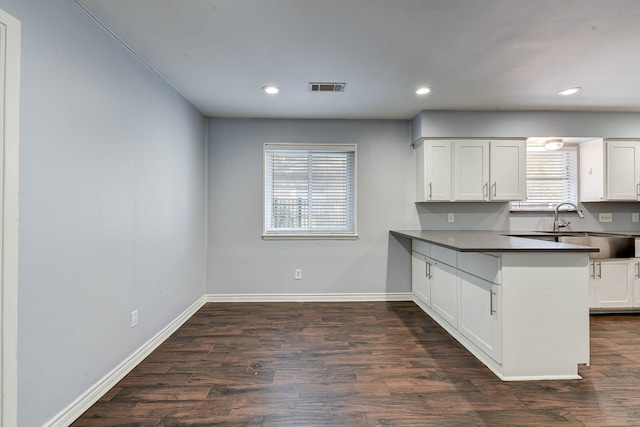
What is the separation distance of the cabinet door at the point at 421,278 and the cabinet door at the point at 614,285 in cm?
185

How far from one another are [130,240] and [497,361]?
2.80 meters

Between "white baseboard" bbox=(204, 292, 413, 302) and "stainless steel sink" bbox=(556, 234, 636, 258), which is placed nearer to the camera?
"stainless steel sink" bbox=(556, 234, 636, 258)

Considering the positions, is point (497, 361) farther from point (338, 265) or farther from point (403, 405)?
point (338, 265)

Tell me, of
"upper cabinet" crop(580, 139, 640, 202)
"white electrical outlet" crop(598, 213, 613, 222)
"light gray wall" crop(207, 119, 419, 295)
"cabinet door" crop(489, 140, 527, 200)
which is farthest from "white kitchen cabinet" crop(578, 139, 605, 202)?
"light gray wall" crop(207, 119, 419, 295)

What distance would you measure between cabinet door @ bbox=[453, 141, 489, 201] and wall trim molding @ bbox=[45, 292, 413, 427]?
1484 mm

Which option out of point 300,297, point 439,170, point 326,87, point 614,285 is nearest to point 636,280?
point 614,285

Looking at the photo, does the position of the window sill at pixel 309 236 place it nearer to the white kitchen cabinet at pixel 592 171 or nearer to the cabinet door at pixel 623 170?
the white kitchen cabinet at pixel 592 171

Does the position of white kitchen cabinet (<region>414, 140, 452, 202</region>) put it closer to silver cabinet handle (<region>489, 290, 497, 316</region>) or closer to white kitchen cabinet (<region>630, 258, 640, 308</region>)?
silver cabinet handle (<region>489, 290, 497, 316</region>)

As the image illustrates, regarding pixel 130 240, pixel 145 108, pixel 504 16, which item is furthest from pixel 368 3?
pixel 130 240

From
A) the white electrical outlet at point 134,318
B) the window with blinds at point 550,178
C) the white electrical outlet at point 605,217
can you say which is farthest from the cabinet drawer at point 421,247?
the white electrical outlet at point 134,318

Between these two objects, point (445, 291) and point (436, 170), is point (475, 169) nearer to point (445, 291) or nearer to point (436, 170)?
point (436, 170)

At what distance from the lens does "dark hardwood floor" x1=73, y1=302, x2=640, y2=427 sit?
173 centimetres

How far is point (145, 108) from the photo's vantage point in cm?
248

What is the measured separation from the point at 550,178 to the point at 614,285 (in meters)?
1.44
